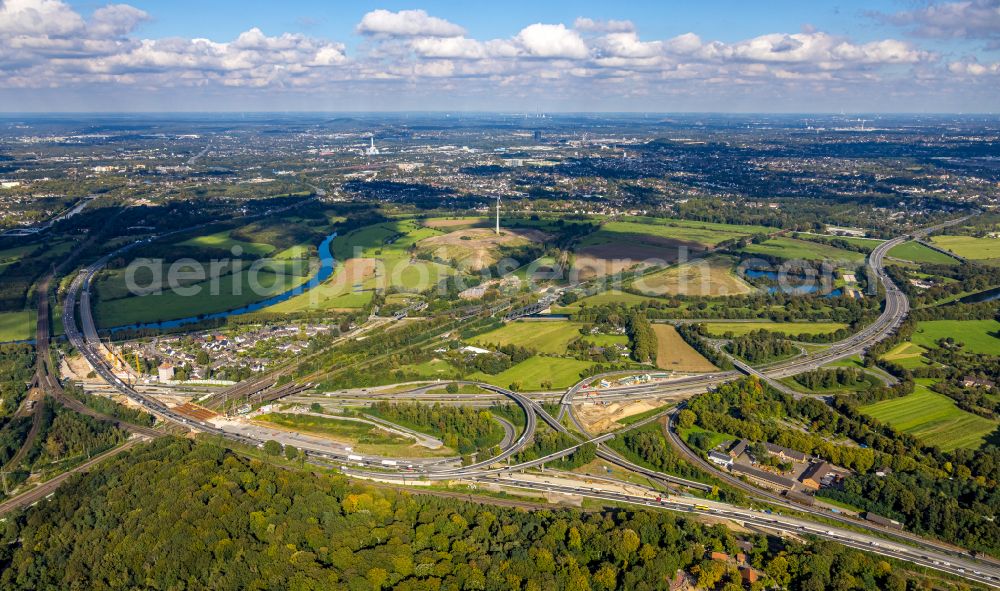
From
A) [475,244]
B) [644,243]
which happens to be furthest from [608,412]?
[644,243]

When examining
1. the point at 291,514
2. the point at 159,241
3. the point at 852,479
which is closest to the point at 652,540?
the point at 852,479

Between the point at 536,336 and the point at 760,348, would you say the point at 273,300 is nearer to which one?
the point at 536,336

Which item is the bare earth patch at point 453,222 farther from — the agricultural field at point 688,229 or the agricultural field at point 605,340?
the agricultural field at point 605,340

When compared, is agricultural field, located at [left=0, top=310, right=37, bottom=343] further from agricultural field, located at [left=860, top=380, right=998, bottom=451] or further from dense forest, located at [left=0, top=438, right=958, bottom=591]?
agricultural field, located at [left=860, top=380, right=998, bottom=451]

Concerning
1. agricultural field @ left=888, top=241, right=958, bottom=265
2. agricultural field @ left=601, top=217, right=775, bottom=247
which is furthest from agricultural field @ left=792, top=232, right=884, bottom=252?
agricultural field @ left=601, top=217, right=775, bottom=247

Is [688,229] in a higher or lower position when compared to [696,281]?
higher

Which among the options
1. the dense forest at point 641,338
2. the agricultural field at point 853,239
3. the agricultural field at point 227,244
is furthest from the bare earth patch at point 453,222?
the agricultural field at point 853,239

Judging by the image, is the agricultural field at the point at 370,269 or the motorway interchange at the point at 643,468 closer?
the motorway interchange at the point at 643,468
